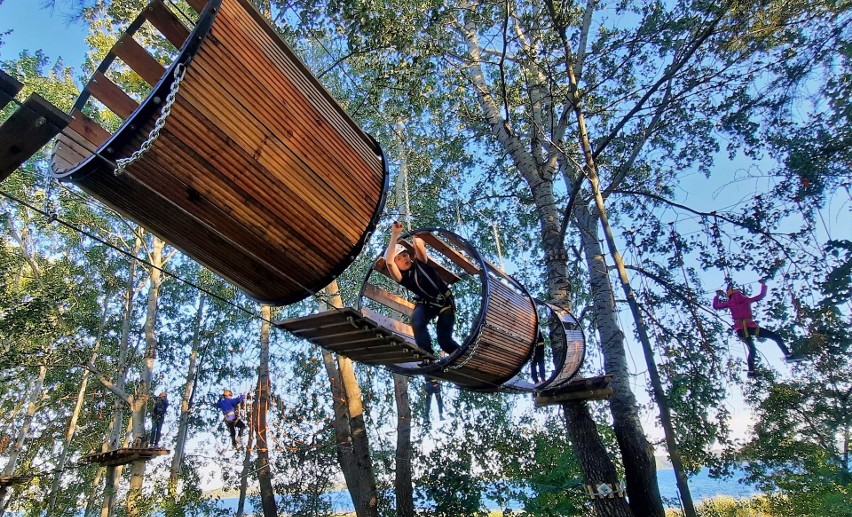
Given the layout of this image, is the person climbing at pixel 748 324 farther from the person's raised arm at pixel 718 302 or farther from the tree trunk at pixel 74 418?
the tree trunk at pixel 74 418

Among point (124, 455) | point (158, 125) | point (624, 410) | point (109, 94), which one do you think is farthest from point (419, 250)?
point (124, 455)

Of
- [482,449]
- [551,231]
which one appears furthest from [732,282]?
[482,449]

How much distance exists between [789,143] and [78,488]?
19.4 metres

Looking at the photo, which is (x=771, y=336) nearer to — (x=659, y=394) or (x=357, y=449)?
(x=659, y=394)

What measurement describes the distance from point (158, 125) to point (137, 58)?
2.08ft

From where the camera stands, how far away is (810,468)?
27.1ft

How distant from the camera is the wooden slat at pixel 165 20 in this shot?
199 cm

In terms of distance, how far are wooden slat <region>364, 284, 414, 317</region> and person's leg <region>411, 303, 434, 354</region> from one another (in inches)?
6.6

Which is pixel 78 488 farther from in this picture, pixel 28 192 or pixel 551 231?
A: pixel 551 231

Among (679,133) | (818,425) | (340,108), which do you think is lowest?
(818,425)

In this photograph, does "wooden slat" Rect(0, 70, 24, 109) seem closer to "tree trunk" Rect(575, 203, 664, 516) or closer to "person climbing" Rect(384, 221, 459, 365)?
"person climbing" Rect(384, 221, 459, 365)


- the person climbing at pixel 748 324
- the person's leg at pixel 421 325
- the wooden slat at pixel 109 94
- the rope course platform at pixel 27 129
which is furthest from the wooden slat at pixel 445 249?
the person climbing at pixel 748 324

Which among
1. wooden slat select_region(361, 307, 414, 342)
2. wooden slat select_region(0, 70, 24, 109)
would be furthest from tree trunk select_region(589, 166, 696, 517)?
wooden slat select_region(0, 70, 24, 109)

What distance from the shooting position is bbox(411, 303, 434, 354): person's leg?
4.28 metres
